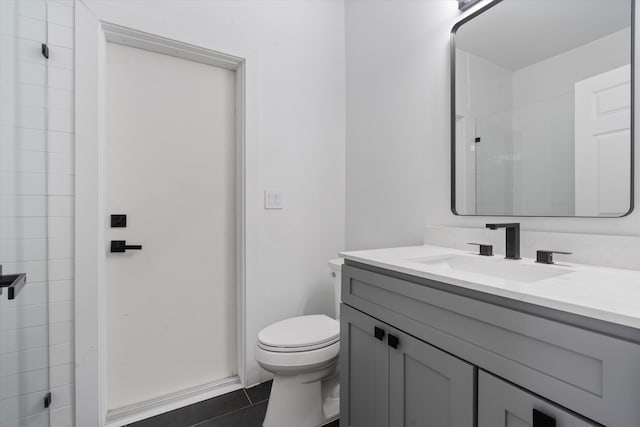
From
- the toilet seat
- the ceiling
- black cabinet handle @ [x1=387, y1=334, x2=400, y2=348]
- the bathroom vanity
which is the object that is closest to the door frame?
the toilet seat

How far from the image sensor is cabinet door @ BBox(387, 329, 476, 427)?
2.42 ft

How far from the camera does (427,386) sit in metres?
0.84

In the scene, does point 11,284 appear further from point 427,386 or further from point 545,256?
point 545,256

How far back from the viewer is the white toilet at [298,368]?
4.25ft

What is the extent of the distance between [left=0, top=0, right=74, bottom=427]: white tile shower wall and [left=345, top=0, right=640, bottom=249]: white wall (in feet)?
5.09

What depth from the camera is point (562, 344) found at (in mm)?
559

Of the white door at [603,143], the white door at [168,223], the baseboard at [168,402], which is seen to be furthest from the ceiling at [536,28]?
the baseboard at [168,402]

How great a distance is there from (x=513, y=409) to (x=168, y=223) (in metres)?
1.66

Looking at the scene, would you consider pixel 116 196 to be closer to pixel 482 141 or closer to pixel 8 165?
pixel 8 165

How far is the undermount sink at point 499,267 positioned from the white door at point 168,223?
1231 millimetres

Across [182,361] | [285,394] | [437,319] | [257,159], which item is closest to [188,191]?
[257,159]

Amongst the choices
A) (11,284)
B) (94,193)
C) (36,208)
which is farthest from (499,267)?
(36,208)

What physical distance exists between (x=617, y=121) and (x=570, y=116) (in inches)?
5.0

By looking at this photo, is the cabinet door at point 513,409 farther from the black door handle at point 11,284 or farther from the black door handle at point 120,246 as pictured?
the black door handle at point 120,246
